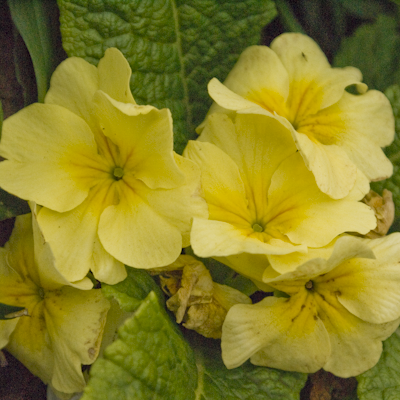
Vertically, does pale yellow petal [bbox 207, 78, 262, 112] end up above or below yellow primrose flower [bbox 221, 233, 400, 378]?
above

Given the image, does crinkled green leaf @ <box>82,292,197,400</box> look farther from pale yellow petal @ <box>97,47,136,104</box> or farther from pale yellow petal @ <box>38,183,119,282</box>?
pale yellow petal @ <box>97,47,136,104</box>

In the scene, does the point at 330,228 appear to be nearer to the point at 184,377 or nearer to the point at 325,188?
the point at 325,188

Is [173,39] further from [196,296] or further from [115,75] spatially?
[196,296]

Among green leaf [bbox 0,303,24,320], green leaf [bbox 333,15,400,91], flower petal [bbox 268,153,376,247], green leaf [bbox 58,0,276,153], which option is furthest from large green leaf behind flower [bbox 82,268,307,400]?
green leaf [bbox 333,15,400,91]

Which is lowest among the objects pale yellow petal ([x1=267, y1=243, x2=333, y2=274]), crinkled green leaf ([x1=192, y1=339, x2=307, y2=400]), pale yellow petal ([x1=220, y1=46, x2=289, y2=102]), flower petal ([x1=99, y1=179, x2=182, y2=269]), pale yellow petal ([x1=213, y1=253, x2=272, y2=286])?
crinkled green leaf ([x1=192, y1=339, x2=307, y2=400])

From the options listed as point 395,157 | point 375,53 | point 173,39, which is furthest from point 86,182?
point 375,53

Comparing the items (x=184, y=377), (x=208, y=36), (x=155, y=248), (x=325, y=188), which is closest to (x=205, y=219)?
(x=155, y=248)

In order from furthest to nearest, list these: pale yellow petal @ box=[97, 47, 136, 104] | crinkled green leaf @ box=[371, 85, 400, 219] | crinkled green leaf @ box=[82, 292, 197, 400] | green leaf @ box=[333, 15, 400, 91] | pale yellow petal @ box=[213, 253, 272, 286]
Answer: green leaf @ box=[333, 15, 400, 91] → crinkled green leaf @ box=[371, 85, 400, 219] → pale yellow petal @ box=[213, 253, 272, 286] → pale yellow petal @ box=[97, 47, 136, 104] → crinkled green leaf @ box=[82, 292, 197, 400]
